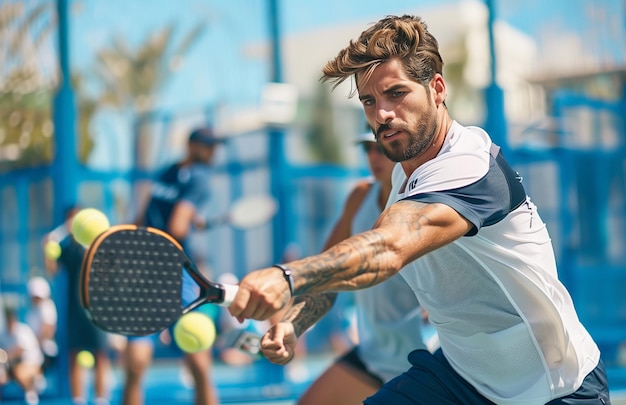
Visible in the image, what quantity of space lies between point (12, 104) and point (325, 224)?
2812 millimetres

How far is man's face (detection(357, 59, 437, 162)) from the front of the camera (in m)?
2.56

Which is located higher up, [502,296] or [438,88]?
[438,88]

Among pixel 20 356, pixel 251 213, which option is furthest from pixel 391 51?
pixel 20 356

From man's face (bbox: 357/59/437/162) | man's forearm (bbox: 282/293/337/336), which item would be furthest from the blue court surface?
man's face (bbox: 357/59/437/162)

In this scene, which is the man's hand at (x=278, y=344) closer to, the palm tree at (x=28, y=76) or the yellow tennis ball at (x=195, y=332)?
the yellow tennis ball at (x=195, y=332)

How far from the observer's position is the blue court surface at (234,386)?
744 cm

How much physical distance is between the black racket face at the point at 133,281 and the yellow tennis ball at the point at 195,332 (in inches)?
38.2

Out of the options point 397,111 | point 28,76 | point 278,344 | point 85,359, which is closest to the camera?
point 397,111

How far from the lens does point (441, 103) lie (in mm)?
2719

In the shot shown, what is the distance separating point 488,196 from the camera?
2422mm

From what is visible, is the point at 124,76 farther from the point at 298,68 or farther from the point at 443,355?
the point at 298,68

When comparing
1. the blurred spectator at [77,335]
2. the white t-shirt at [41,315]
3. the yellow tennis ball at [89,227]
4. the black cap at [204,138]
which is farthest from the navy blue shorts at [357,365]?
the white t-shirt at [41,315]

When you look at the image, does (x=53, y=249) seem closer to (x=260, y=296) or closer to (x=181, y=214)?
(x=181, y=214)

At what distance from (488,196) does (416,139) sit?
0.91 feet
